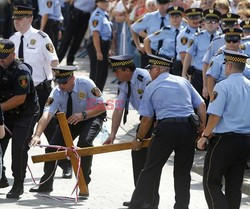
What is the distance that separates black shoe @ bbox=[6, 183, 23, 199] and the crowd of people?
15mm

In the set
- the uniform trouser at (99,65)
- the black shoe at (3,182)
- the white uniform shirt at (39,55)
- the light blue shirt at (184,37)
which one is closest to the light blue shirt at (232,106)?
the black shoe at (3,182)

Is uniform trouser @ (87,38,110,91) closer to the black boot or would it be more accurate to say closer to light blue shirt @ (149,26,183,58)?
light blue shirt @ (149,26,183,58)

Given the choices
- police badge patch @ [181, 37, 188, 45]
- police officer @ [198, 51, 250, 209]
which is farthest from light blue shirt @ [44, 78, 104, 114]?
police badge patch @ [181, 37, 188, 45]

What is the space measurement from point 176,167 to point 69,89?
1.95m

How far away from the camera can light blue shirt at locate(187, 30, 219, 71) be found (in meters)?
14.1

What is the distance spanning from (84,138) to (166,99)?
181 cm

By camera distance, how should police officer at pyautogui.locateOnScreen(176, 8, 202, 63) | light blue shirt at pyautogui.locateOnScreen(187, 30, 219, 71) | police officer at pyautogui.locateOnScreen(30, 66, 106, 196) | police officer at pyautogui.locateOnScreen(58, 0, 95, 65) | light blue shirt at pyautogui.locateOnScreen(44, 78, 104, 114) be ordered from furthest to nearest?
police officer at pyautogui.locateOnScreen(58, 0, 95, 65) < police officer at pyautogui.locateOnScreen(176, 8, 202, 63) < light blue shirt at pyautogui.locateOnScreen(187, 30, 219, 71) < light blue shirt at pyautogui.locateOnScreen(44, 78, 104, 114) < police officer at pyautogui.locateOnScreen(30, 66, 106, 196)

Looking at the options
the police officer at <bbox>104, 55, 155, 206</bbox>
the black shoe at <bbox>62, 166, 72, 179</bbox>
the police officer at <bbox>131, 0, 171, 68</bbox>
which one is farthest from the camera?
the police officer at <bbox>131, 0, 171, 68</bbox>

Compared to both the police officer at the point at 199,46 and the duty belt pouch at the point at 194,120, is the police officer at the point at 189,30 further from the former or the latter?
the duty belt pouch at the point at 194,120

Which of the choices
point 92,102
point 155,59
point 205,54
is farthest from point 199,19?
point 155,59

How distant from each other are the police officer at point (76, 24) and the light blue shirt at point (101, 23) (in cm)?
228

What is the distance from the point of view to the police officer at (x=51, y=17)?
19453mm

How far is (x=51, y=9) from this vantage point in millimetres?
19453

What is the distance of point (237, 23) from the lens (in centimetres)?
1368
